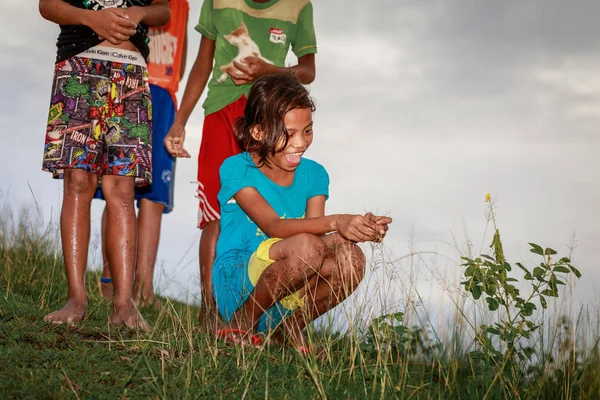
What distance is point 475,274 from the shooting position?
4074mm

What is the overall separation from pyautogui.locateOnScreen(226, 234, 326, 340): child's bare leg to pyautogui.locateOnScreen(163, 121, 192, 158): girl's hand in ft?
4.90

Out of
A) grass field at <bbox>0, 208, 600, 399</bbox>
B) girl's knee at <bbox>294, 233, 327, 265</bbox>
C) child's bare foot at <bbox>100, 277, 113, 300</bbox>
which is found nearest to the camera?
grass field at <bbox>0, 208, 600, 399</bbox>

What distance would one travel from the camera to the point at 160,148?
22.1ft

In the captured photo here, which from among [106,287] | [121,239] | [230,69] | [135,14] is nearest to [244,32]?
[230,69]

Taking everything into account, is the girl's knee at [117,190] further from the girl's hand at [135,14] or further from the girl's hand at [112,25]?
the girl's hand at [135,14]

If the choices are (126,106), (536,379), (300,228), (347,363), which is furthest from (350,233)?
(126,106)

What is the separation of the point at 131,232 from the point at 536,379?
98.1 inches

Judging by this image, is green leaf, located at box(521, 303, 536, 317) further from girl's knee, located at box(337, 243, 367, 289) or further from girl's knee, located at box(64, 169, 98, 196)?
girl's knee, located at box(64, 169, 98, 196)

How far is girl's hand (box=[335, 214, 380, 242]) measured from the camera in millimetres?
3916

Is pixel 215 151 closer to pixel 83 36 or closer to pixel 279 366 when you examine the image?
pixel 83 36

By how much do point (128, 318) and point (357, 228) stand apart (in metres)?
1.59

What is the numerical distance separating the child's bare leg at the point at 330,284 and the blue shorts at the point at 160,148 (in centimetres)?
270

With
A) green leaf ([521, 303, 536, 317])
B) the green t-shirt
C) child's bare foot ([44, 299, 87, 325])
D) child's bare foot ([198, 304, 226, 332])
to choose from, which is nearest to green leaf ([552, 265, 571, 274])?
green leaf ([521, 303, 536, 317])

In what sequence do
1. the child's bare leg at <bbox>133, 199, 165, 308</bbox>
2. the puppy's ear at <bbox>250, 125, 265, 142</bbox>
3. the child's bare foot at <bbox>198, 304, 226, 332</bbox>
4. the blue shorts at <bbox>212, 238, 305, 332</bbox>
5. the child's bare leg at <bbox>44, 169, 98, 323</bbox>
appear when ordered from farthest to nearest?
the child's bare leg at <bbox>133, 199, 165, 308</bbox>, the child's bare leg at <bbox>44, 169, 98, 323</bbox>, the child's bare foot at <bbox>198, 304, 226, 332</bbox>, the puppy's ear at <bbox>250, 125, 265, 142</bbox>, the blue shorts at <bbox>212, 238, 305, 332</bbox>
